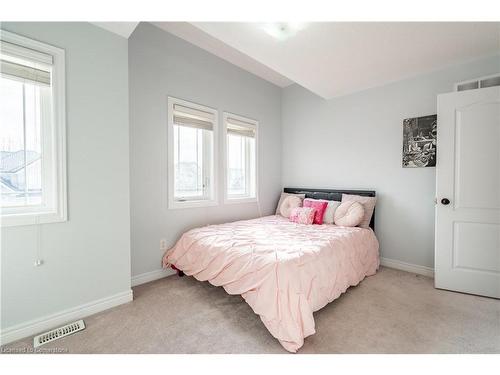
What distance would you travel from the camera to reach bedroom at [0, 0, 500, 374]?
A: 61.8 inches

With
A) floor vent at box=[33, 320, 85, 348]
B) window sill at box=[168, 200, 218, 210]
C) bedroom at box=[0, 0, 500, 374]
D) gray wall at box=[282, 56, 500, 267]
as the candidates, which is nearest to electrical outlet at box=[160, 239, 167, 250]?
bedroom at box=[0, 0, 500, 374]

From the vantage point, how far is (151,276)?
2.53 meters

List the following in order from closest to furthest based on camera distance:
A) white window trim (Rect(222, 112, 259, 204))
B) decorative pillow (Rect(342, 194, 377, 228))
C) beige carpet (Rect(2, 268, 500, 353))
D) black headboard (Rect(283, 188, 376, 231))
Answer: beige carpet (Rect(2, 268, 500, 353)) → decorative pillow (Rect(342, 194, 377, 228)) → black headboard (Rect(283, 188, 376, 231)) → white window trim (Rect(222, 112, 259, 204))

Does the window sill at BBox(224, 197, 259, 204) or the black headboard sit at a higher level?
the black headboard

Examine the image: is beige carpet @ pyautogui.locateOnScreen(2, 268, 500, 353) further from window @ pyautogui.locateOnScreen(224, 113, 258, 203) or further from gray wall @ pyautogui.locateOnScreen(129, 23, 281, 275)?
window @ pyautogui.locateOnScreen(224, 113, 258, 203)

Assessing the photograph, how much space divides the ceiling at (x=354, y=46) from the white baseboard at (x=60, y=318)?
2.48 meters

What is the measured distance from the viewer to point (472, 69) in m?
2.43

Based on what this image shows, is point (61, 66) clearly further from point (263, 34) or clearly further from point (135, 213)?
point (263, 34)

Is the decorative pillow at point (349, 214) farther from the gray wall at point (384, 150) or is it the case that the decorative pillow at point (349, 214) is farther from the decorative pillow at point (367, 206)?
the gray wall at point (384, 150)

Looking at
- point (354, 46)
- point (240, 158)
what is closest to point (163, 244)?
point (240, 158)

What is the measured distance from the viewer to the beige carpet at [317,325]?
1.47 m

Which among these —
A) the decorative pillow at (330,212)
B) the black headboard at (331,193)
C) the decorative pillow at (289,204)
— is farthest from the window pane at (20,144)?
the black headboard at (331,193)

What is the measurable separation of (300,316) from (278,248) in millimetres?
536

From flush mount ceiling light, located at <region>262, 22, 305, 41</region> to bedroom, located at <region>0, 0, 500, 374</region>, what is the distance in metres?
0.02
